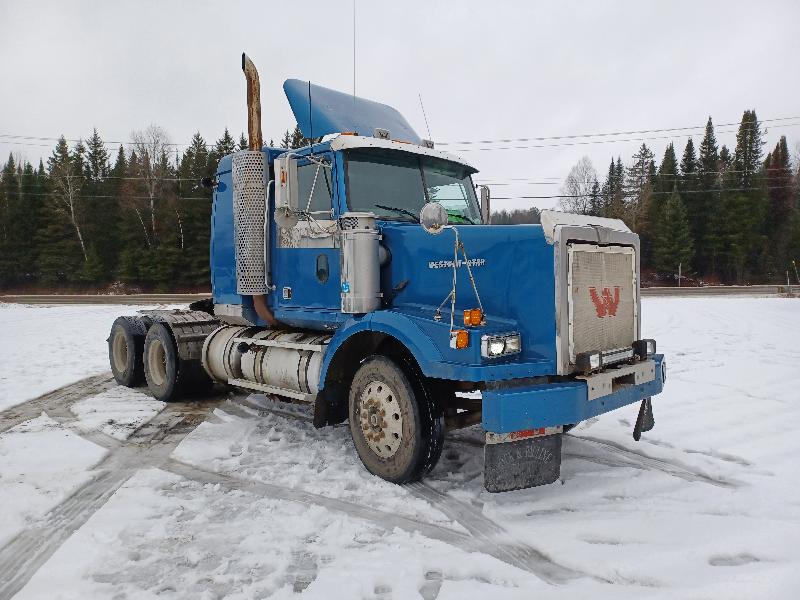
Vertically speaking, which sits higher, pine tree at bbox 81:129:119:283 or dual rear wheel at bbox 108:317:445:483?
pine tree at bbox 81:129:119:283

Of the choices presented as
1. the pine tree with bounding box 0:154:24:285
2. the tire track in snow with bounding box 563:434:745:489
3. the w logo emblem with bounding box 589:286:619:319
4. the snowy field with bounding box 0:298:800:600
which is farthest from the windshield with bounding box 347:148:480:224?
the pine tree with bounding box 0:154:24:285

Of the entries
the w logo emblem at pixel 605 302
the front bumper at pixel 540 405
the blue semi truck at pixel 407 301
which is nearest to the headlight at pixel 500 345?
the blue semi truck at pixel 407 301

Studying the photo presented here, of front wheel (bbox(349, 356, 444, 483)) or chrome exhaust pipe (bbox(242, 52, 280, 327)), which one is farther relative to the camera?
chrome exhaust pipe (bbox(242, 52, 280, 327))

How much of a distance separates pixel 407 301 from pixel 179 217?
132 ft

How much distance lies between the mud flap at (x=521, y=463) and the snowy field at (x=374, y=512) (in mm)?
226

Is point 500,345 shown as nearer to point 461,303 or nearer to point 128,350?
point 461,303

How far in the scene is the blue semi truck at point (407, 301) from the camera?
4031 mm

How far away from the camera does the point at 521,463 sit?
3979mm

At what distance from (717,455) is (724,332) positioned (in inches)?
376

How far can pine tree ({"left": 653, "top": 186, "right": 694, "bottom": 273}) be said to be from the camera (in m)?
44.8

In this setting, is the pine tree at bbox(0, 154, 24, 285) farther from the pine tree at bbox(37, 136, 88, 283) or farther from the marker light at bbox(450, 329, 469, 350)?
the marker light at bbox(450, 329, 469, 350)

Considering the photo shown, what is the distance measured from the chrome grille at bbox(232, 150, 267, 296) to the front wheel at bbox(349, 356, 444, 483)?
225 centimetres

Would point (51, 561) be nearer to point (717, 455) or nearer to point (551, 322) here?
point (551, 322)

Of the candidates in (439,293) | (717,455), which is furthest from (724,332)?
(439,293)
